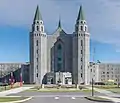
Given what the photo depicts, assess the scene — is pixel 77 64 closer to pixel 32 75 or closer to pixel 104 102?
pixel 32 75

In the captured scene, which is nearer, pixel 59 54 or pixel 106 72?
pixel 59 54

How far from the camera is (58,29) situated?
15988cm

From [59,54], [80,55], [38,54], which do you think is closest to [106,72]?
[80,55]

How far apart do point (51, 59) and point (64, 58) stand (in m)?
6.13

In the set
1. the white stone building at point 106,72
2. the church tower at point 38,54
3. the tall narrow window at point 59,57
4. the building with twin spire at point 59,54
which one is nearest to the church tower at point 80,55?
the building with twin spire at point 59,54

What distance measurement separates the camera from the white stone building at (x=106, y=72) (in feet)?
537

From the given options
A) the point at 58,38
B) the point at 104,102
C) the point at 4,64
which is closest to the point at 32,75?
the point at 58,38

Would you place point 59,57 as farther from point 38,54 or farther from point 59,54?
point 38,54

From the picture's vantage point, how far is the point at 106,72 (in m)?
170

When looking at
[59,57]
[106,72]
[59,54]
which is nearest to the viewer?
[59,57]

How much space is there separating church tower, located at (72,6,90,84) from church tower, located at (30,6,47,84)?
1359 centimetres

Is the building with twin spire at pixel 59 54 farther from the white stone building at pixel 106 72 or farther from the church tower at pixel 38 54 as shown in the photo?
the white stone building at pixel 106 72

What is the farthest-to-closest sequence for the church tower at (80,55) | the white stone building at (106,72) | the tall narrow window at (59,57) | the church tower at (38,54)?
the white stone building at (106,72) → the tall narrow window at (59,57) → the church tower at (80,55) → the church tower at (38,54)

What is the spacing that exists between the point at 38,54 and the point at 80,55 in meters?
18.6
